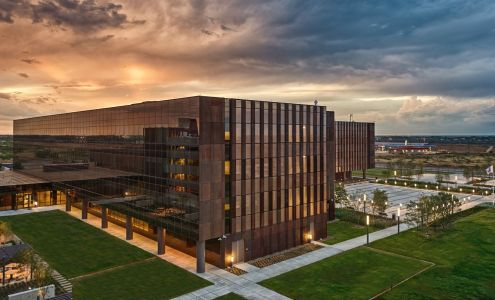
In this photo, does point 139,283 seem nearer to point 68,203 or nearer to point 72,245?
point 72,245

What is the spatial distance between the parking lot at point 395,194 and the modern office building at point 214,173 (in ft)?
99.1

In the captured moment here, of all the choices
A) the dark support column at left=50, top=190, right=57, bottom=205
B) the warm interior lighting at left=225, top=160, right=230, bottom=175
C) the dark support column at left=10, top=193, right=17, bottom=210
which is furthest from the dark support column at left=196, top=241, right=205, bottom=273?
the dark support column at left=10, top=193, right=17, bottom=210

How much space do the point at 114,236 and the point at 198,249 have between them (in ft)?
72.3

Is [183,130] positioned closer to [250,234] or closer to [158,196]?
[158,196]

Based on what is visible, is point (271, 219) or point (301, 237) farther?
point (301, 237)

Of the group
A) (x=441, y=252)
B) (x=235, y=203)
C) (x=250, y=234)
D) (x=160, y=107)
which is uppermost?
(x=160, y=107)

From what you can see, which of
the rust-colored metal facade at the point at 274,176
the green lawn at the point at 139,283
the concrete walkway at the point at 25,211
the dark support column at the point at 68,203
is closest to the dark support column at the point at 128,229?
the green lawn at the point at 139,283

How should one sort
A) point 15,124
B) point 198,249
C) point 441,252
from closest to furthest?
point 198,249
point 441,252
point 15,124

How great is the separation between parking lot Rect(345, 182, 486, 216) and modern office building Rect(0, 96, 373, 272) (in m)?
30.2

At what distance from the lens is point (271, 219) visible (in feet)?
→ 166

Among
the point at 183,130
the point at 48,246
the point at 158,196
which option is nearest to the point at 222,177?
the point at 183,130

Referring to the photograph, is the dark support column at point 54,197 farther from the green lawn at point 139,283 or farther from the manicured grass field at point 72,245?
the green lawn at point 139,283

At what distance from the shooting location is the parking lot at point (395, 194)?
9119 cm

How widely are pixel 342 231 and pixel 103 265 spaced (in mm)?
39827
